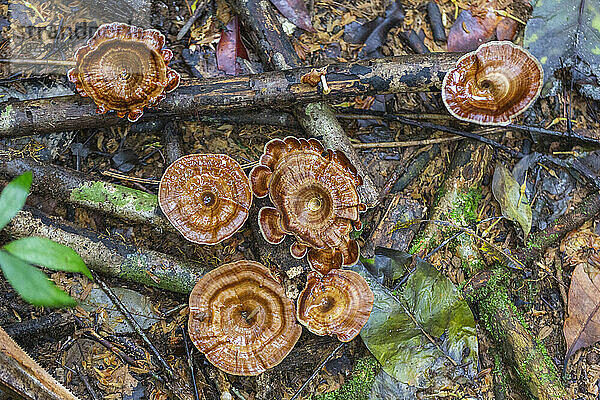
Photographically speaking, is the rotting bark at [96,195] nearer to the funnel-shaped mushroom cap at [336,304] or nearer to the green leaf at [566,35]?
the funnel-shaped mushroom cap at [336,304]

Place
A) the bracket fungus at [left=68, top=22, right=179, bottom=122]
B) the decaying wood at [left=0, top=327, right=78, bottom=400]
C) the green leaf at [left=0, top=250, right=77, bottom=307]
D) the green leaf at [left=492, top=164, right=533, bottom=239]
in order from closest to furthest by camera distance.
→ 1. the green leaf at [left=0, top=250, right=77, bottom=307]
2. the decaying wood at [left=0, top=327, right=78, bottom=400]
3. the bracket fungus at [left=68, top=22, right=179, bottom=122]
4. the green leaf at [left=492, top=164, right=533, bottom=239]

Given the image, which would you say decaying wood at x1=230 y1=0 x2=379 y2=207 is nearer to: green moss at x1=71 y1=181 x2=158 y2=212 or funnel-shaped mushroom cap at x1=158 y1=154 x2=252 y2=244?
funnel-shaped mushroom cap at x1=158 y1=154 x2=252 y2=244

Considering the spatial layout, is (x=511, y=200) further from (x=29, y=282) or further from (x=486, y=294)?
(x=29, y=282)

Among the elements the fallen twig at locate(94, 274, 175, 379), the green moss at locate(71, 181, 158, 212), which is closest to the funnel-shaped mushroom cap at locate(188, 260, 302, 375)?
the fallen twig at locate(94, 274, 175, 379)

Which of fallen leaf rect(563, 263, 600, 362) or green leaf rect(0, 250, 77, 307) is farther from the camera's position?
fallen leaf rect(563, 263, 600, 362)

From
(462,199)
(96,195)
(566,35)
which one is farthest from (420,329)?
(566,35)

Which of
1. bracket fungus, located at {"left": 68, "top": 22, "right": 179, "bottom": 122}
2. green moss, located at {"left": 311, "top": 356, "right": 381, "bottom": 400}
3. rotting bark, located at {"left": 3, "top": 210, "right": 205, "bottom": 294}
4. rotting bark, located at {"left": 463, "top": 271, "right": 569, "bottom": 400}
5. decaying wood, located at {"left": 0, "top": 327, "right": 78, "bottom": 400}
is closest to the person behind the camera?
decaying wood, located at {"left": 0, "top": 327, "right": 78, "bottom": 400}

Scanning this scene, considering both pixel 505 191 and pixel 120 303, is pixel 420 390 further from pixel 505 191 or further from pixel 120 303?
pixel 120 303
